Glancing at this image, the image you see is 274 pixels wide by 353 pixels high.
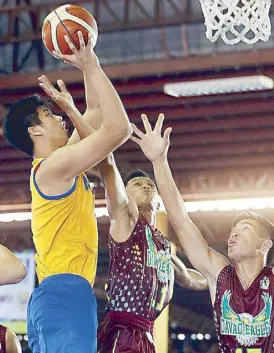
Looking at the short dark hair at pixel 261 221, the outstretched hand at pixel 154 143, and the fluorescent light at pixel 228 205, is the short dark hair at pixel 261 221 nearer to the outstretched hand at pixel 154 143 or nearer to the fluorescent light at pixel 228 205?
the outstretched hand at pixel 154 143

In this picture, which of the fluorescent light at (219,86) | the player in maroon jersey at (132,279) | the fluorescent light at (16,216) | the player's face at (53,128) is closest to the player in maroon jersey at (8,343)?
the player in maroon jersey at (132,279)

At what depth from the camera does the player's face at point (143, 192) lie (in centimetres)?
477

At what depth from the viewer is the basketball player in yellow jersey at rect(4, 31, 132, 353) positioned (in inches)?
139

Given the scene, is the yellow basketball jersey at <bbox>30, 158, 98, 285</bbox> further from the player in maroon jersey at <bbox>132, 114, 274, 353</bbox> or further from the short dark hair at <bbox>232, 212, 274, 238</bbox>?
the short dark hair at <bbox>232, 212, 274, 238</bbox>

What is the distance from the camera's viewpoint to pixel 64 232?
377cm

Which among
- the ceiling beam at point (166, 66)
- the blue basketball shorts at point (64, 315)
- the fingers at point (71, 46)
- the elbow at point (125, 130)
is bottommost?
the blue basketball shorts at point (64, 315)

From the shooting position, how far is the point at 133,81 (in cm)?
904

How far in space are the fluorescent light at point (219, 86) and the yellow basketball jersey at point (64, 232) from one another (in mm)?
5190

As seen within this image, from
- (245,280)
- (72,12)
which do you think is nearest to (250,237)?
(245,280)

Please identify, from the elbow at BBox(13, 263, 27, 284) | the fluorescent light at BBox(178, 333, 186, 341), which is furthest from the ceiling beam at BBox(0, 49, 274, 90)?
the fluorescent light at BBox(178, 333, 186, 341)

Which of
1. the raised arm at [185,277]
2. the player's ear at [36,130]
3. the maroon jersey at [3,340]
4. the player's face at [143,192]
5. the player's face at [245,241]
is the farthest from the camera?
the raised arm at [185,277]

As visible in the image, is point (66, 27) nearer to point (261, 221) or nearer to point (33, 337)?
point (33, 337)

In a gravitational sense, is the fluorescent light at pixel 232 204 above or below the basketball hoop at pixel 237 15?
below

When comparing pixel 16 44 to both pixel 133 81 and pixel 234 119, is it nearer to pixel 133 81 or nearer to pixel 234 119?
pixel 133 81
